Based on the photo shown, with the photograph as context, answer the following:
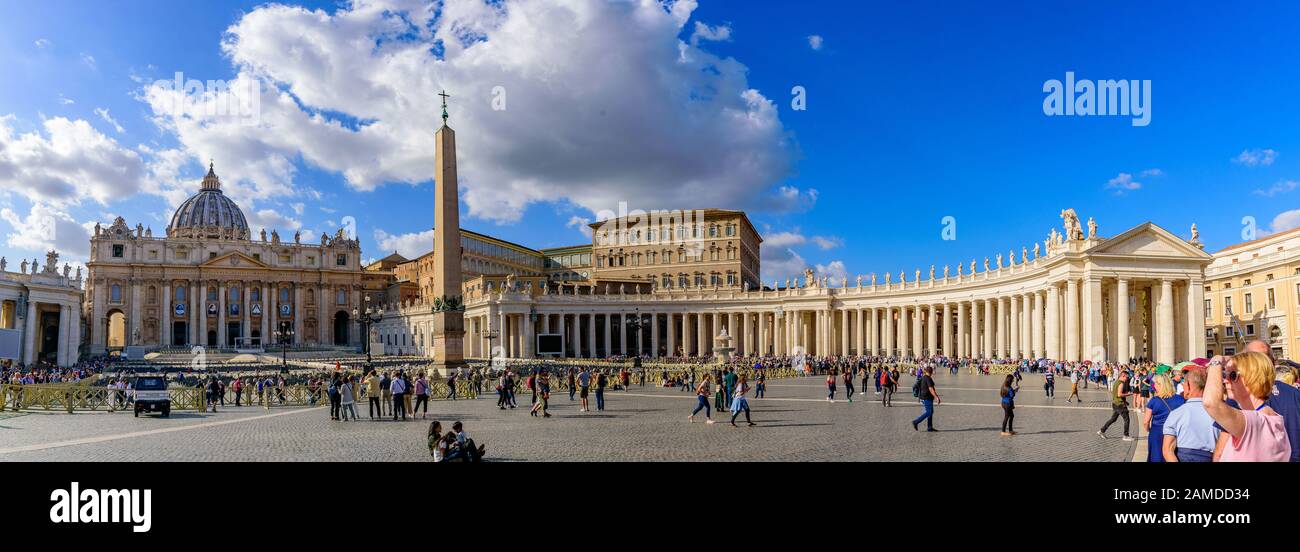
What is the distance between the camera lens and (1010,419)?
14.7 meters

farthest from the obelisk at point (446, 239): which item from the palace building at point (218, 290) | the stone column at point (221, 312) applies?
the stone column at point (221, 312)

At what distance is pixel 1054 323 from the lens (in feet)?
145

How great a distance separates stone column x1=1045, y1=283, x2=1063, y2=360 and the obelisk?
116 ft

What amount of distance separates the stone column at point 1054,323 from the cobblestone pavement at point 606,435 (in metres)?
23.4

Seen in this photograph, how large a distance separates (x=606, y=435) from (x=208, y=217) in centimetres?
12655

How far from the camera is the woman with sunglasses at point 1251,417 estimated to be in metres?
5.00

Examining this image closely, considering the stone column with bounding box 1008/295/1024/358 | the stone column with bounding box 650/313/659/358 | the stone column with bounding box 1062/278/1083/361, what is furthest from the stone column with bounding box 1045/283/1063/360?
the stone column with bounding box 650/313/659/358

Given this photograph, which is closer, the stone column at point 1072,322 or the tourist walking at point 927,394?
the tourist walking at point 927,394

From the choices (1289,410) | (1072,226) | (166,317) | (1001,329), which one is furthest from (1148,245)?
(166,317)

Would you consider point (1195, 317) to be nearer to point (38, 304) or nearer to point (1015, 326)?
point (1015, 326)

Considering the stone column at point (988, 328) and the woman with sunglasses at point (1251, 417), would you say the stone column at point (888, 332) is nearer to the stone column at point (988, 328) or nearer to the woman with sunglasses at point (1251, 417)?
the stone column at point (988, 328)

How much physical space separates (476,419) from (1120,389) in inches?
571

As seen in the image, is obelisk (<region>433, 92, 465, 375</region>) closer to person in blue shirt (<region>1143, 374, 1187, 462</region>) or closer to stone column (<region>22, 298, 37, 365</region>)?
person in blue shirt (<region>1143, 374, 1187, 462</region>)
